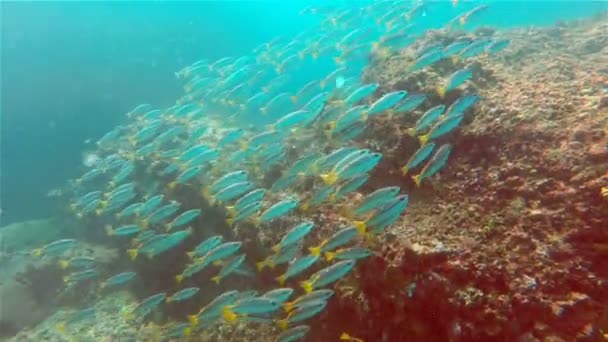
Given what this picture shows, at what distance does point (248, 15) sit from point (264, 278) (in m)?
27.7

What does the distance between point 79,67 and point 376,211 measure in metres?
21.0

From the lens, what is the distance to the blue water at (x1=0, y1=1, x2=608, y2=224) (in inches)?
726

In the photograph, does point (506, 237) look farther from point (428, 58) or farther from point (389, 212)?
point (428, 58)

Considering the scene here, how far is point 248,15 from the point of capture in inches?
1213

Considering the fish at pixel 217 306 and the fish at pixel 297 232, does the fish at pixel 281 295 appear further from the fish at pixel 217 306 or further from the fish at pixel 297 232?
the fish at pixel 217 306

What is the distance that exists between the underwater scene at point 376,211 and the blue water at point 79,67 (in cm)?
328

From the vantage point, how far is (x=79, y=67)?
20719mm

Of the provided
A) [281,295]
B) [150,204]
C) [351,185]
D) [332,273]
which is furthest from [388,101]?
[150,204]

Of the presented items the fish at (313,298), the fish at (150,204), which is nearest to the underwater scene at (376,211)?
the fish at (313,298)

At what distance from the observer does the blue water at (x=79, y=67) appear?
726 inches

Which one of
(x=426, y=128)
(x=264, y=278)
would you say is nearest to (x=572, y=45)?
(x=426, y=128)

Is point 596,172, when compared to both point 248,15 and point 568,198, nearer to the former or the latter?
point 568,198

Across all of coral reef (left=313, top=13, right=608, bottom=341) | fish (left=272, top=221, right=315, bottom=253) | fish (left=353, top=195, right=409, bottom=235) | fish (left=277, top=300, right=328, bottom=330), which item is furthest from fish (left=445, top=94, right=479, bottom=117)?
fish (left=277, top=300, right=328, bottom=330)

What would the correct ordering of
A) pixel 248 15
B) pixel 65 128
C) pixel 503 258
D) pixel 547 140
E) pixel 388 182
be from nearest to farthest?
pixel 503 258, pixel 547 140, pixel 388 182, pixel 65 128, pixel 248 15
